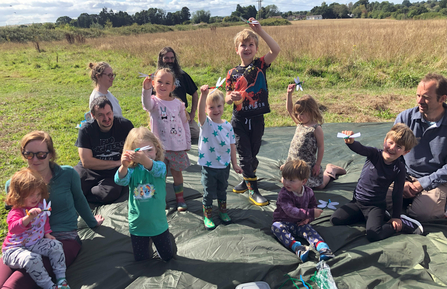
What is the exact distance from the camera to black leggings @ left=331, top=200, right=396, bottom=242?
2.58 metres

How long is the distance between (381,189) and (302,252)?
1.06 m

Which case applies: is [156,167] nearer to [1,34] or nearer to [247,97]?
[247,97]

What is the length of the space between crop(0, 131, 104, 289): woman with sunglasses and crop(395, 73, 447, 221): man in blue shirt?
10.3ft

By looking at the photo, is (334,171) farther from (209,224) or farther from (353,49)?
(353,49)

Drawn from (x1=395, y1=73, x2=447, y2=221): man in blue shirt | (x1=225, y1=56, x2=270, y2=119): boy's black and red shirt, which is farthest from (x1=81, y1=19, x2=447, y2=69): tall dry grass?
(x1=225, y1=56, x2=270, y2=119): boy's black and red shirt

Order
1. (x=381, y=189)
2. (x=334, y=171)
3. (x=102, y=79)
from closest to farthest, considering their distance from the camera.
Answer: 1. (x=381, y=189)
2. (x=334, y=171)
3. (x=102, y=79)

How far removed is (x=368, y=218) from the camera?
107 inches

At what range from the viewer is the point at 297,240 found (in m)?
2.69

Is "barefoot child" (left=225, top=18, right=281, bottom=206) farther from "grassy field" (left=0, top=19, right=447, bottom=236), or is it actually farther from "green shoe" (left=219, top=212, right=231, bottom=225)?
"grassy field" (left=0, top=19, right=447, bottom=236)

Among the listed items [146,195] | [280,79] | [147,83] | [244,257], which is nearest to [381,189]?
[244,257]

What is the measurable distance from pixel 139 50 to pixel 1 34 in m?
20.4

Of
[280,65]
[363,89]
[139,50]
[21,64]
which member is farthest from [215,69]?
[21,64]

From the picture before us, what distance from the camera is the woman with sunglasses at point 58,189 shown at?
244cm

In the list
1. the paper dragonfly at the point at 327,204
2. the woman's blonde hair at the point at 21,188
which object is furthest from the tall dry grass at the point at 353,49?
the woman's blonde hair at the point at 21,188
